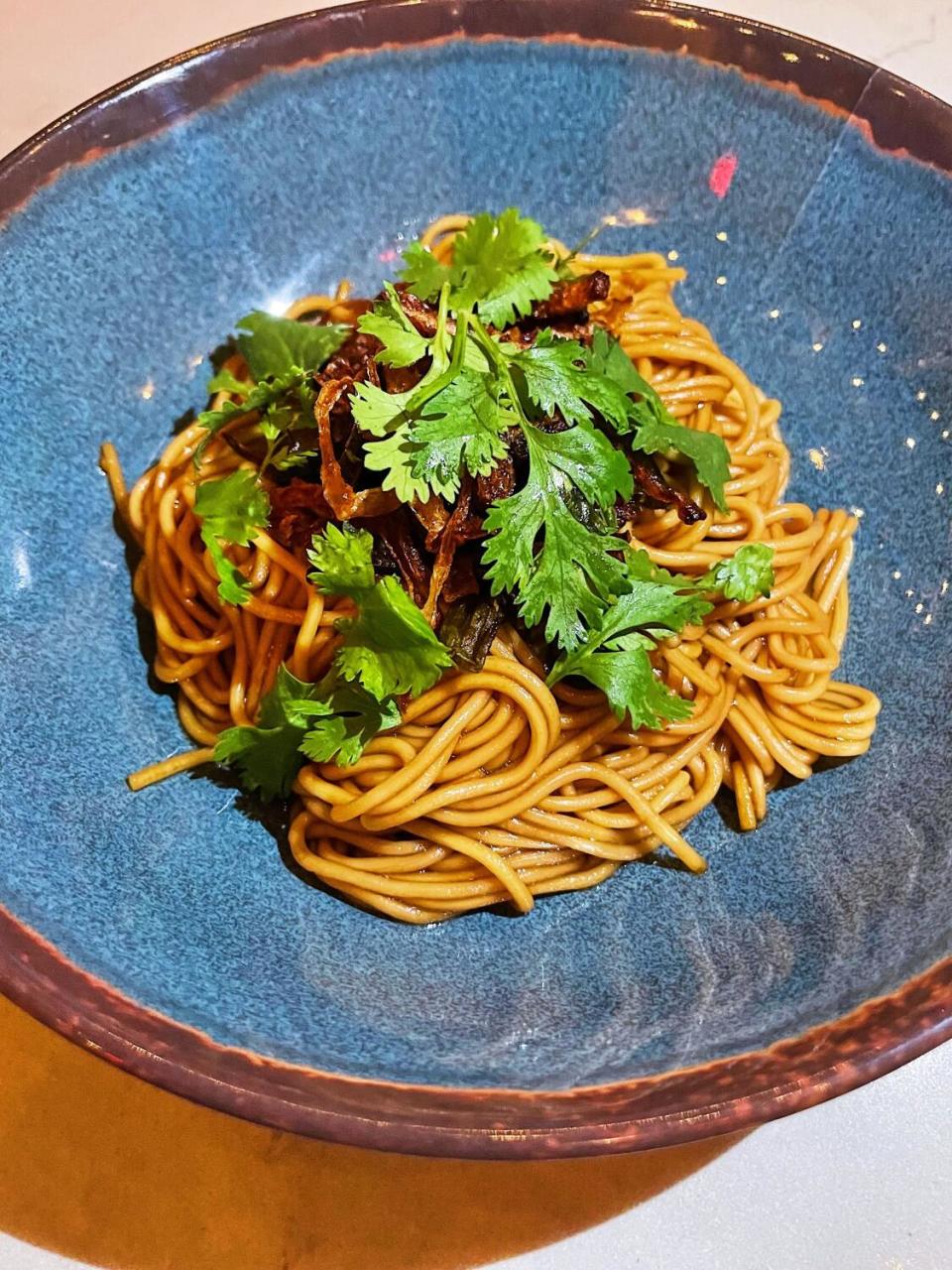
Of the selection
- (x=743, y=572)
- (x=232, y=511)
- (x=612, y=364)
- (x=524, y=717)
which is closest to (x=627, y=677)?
(x=524, y=717)

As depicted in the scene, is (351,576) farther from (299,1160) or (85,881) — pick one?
(299,1160)

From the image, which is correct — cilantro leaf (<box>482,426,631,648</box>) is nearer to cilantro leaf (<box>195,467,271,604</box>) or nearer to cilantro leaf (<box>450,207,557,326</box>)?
cilantro leaf (<box>450,207,557,326</box>)

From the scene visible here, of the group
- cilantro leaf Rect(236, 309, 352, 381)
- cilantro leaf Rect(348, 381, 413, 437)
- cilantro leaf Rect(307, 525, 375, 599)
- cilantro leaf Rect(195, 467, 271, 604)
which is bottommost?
cilantro leaf Rect(195, 467, 271, 604)

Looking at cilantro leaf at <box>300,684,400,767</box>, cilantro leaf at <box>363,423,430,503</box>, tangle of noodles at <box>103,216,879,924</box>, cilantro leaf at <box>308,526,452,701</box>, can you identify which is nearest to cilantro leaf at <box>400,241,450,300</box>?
tangle of noodles at <box>103,216,879,924</box>

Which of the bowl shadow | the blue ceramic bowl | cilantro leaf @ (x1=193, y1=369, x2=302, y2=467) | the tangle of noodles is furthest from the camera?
cilantro leaf @ (x1=193, y1=369, x2=302, y2=467)

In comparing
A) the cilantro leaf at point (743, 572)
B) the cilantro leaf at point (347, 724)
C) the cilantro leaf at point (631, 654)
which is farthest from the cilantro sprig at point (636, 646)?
the cilantro leaf at point (347, 724)
